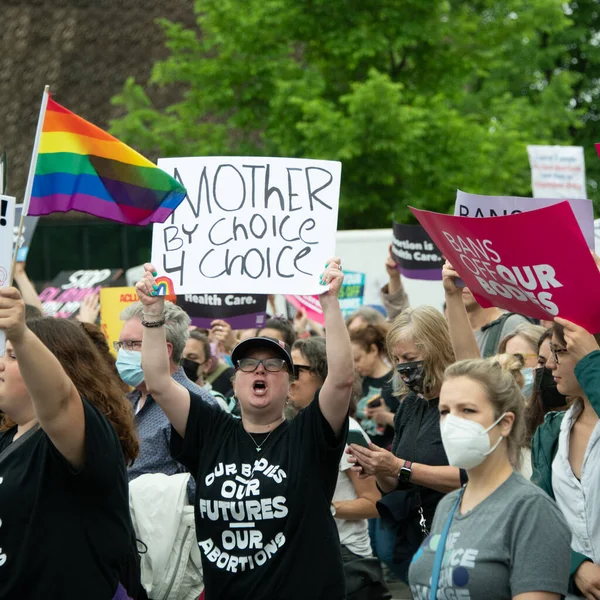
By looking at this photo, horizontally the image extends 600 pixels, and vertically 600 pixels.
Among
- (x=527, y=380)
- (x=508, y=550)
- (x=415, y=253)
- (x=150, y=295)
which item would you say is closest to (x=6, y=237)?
(x=150, y=295)

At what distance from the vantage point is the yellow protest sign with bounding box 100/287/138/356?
860cm

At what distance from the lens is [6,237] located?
3357 mm

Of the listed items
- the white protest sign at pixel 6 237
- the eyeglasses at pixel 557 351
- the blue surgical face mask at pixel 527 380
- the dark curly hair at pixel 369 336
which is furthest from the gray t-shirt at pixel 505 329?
the white protest sign at pixel 6 237

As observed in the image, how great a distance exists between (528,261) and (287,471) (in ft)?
3.88

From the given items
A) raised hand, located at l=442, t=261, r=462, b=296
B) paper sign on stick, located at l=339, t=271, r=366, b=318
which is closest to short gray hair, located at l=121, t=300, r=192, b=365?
raised hand, located at l=442, t=261, r=462, b=296

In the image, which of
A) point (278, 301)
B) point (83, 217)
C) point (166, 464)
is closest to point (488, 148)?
point (278, 301)

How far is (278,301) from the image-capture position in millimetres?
11633

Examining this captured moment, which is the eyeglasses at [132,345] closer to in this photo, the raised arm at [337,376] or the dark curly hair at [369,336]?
the raised arm at [337,376]

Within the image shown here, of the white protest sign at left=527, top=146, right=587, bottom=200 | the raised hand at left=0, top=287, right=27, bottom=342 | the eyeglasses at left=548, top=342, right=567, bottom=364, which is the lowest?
the eyeglasses at left=548, top=342, right=567, bottom=364

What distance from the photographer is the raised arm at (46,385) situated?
10.2 ft

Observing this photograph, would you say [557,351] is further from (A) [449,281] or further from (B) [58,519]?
(B) [58,519]

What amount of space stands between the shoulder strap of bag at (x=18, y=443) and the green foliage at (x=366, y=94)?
45.8ft

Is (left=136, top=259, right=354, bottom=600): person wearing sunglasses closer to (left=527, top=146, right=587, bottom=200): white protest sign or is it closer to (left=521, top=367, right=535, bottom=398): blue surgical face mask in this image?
(left=521, top=367, right=535, bottom=398): blue surgical face mask

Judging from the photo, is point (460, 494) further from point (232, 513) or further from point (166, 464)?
point (166, 464)
